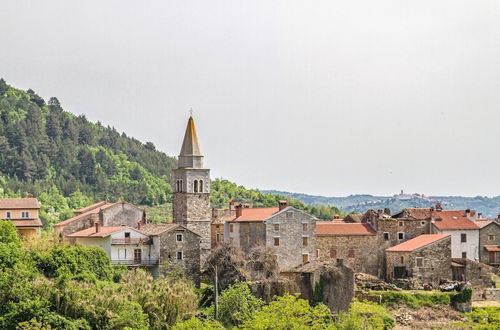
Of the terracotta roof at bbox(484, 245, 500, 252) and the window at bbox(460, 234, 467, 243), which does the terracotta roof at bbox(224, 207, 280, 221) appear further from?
the terracotta roof at bbox(484, 245, 500, 252)

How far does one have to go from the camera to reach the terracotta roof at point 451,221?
86.1 meters

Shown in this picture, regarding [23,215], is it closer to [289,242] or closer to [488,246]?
[289,242]

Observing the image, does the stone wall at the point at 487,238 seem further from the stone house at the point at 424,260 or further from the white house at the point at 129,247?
the white house at the point at 129,247

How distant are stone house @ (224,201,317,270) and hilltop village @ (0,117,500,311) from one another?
0.08 metres

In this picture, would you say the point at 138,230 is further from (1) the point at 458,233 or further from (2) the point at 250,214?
(1) the point at 458,233

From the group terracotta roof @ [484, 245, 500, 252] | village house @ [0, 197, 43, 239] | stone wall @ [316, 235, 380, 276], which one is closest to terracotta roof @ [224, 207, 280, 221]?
stone wall @ [316, 235, 380, 276]

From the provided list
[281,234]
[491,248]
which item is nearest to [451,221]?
[491,248]

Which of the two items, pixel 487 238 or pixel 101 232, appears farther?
pixel 487 238

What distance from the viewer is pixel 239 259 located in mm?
74438

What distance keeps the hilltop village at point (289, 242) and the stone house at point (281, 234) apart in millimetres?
85

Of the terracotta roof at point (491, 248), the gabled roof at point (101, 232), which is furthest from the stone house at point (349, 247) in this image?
the gabled roof at point (101, 232)

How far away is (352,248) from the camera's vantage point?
269ft

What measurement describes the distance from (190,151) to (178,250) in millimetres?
10675

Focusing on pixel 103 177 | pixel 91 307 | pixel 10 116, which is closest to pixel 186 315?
pixel 91 307
